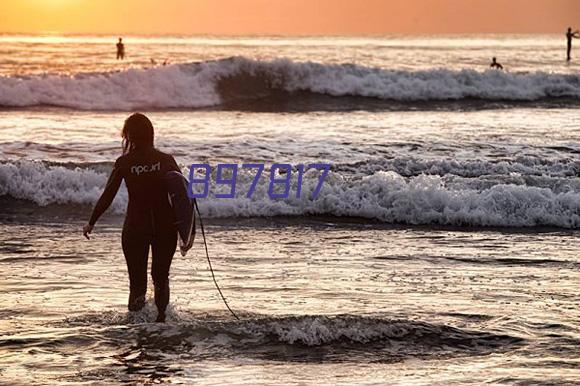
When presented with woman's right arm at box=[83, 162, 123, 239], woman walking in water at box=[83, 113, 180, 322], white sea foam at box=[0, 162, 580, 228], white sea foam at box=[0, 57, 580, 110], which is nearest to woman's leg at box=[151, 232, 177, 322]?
woman walking in water at box=[83, 113, 180, 322]

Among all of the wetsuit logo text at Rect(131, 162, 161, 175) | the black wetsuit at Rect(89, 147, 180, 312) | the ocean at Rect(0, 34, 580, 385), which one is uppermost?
the wetsuit logo text at Rect(131, 162, 161, 175)

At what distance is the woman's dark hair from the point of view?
8.64m

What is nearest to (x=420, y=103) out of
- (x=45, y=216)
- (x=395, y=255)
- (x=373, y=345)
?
(x=45, y=216)

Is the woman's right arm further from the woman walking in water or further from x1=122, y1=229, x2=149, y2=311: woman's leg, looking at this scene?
x1=122, y1=229, x2=149, y2=311: woman's leg

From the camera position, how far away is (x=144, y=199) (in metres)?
8.73

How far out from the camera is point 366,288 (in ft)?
35.0

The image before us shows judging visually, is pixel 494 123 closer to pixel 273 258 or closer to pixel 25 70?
pixel 273 258

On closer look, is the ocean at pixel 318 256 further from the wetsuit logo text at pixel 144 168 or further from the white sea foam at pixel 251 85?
the white sea foam at pixel 251 85

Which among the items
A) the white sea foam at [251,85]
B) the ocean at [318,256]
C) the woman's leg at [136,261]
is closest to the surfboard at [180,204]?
the woman's leg at [136,261]

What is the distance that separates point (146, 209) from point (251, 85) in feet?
109

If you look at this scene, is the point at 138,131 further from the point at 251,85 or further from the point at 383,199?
the point at 251,85

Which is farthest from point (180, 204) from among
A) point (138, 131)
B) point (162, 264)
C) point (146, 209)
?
point (138, 131)

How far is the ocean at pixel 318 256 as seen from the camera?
809 centimetres

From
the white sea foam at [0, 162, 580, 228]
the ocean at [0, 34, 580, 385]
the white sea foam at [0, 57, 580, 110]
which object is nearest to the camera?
the ocean at [0, 34, 580, 385]
